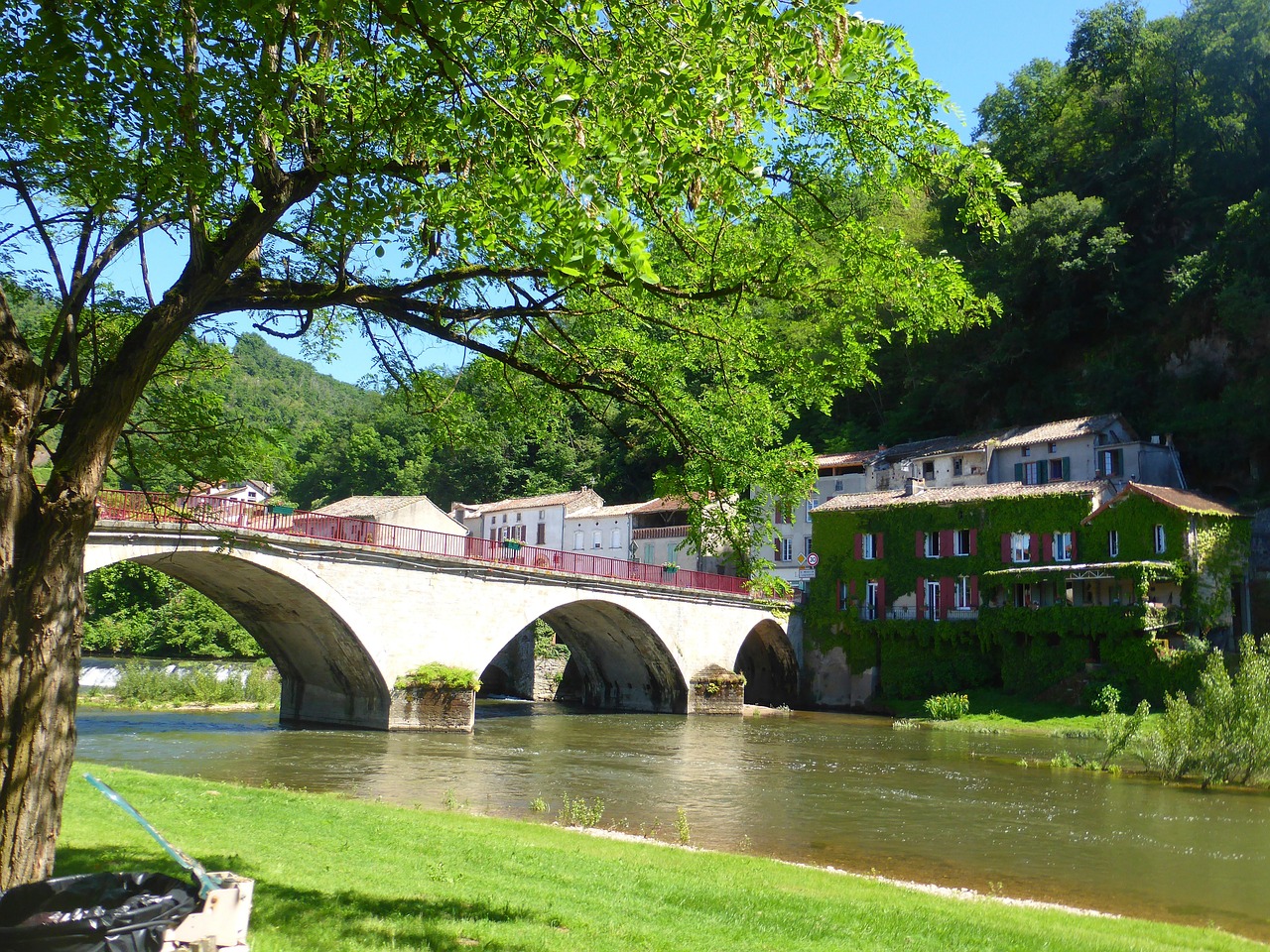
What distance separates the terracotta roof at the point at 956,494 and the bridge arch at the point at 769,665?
5414 millimetres

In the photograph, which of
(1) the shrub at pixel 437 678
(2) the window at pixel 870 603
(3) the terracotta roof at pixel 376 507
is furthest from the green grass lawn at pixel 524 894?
(2) the window at pixel 870 603

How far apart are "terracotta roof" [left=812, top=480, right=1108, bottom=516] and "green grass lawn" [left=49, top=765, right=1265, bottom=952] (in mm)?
29179

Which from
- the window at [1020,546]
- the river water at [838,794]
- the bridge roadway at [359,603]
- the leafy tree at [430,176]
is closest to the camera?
the leafy tree at [430,176]

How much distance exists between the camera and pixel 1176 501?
107 ft

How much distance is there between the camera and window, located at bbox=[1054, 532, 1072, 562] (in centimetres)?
3506

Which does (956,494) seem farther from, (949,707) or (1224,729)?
(1224,729)

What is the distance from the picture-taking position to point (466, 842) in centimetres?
934

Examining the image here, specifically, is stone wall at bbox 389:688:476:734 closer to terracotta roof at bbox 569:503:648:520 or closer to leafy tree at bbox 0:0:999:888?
leafy tree at bbox 0:0:999:888

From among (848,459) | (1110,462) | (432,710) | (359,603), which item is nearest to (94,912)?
(359,603)

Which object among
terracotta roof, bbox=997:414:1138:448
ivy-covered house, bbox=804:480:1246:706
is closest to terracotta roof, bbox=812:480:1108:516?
ivy-covered house, bbox=804:480:1246:706

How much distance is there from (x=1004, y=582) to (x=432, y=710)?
21.7 meters

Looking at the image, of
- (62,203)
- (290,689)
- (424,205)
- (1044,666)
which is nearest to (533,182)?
(424,205)

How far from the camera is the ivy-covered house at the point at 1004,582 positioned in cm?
3247

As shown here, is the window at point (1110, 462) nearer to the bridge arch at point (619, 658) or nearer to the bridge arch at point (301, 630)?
the bridge arch at point (619, 658)
